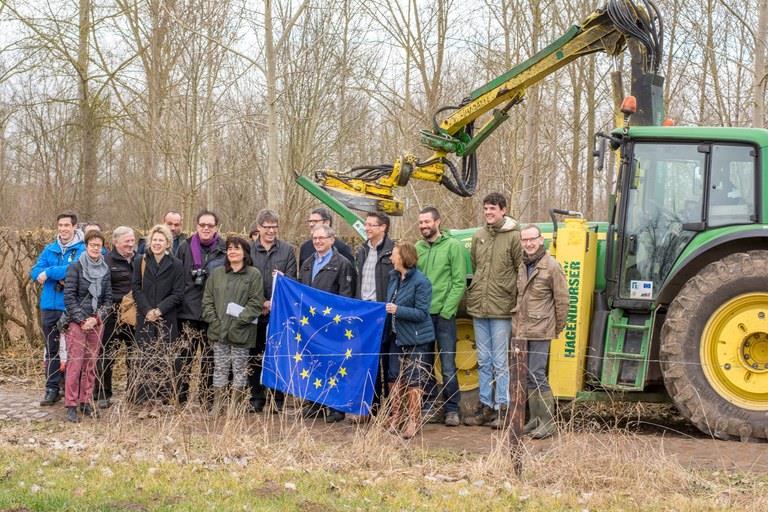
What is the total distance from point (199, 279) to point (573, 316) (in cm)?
382

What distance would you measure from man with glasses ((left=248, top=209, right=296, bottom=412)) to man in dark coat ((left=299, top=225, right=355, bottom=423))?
352 mm

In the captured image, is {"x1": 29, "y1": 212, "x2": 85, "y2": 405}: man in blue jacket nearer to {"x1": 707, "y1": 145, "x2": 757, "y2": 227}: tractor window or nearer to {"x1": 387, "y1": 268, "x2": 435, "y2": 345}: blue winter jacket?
{"x1": 387, "y1": 268, "x2": 435, "y2": 345}: blue winter jacket

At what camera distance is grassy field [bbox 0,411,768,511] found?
559cm

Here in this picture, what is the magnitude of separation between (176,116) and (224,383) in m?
12.6

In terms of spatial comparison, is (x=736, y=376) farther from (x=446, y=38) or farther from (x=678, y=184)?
(x=446, y=38)

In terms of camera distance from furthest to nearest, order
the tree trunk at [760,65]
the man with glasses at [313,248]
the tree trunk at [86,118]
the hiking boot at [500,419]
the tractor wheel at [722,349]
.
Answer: the tree trunk at [86,118] → the tree trunk at [760,65] → the man with glasses at [313,248] → the hiking boot at [500,419] → the tractor wheel at [722,349]

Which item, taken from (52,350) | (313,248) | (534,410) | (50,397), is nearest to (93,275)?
(52,350)

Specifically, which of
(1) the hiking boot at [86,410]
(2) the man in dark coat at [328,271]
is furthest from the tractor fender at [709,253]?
(1) the hiking boot at [86,410]

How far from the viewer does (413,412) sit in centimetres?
802

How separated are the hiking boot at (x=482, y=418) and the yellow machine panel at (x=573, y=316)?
75cm

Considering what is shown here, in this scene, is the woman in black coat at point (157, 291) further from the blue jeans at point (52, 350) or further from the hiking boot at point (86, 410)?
the blue jeans at point (52, 350)

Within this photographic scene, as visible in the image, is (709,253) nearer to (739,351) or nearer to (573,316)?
(739,351)

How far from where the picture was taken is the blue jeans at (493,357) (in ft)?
27.5

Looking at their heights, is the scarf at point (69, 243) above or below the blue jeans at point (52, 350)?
above
